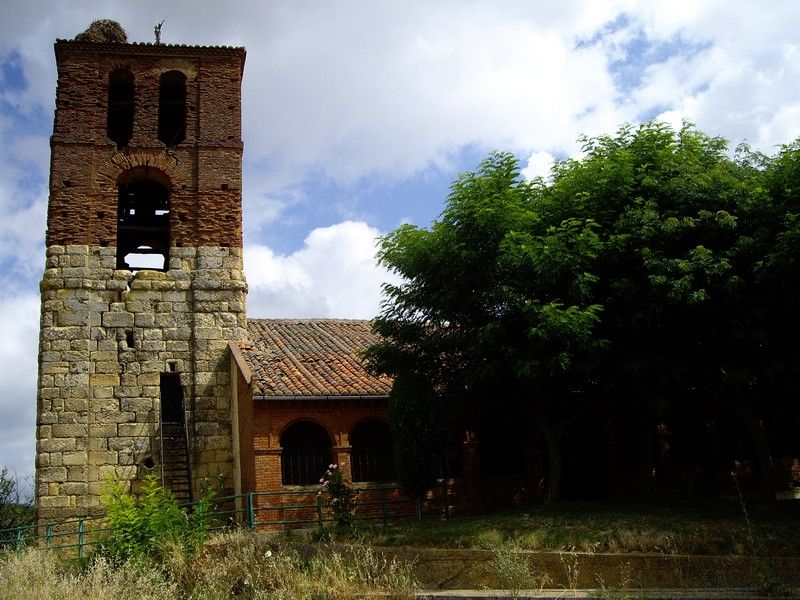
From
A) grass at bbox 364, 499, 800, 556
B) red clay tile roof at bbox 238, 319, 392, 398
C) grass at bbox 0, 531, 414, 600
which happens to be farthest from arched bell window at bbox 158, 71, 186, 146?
grass at bbox 364, 499, 800, 556

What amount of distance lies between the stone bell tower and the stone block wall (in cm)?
3

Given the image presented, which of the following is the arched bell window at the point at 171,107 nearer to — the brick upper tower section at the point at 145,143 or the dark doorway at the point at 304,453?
the brick upper tower section at the point at 145,143

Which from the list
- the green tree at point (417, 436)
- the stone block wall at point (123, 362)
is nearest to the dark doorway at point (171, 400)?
the stone block wall at point (123, 362)

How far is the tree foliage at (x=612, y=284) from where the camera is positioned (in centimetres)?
1427

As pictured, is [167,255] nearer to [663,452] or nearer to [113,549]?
[113,549]

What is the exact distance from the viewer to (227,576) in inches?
446

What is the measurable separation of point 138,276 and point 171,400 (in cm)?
331

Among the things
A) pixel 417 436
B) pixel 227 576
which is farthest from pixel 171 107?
pixel 227 576

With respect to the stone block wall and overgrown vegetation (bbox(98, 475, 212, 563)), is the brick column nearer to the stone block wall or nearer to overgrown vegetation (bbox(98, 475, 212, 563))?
the stone block wall

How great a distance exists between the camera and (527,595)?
912cm

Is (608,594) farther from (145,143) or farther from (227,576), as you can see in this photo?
(145,143)

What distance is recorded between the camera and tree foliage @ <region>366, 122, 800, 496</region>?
14273 millimetres

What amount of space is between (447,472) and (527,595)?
34.6 ft

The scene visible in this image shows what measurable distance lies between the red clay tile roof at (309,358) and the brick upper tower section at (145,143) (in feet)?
10.3
